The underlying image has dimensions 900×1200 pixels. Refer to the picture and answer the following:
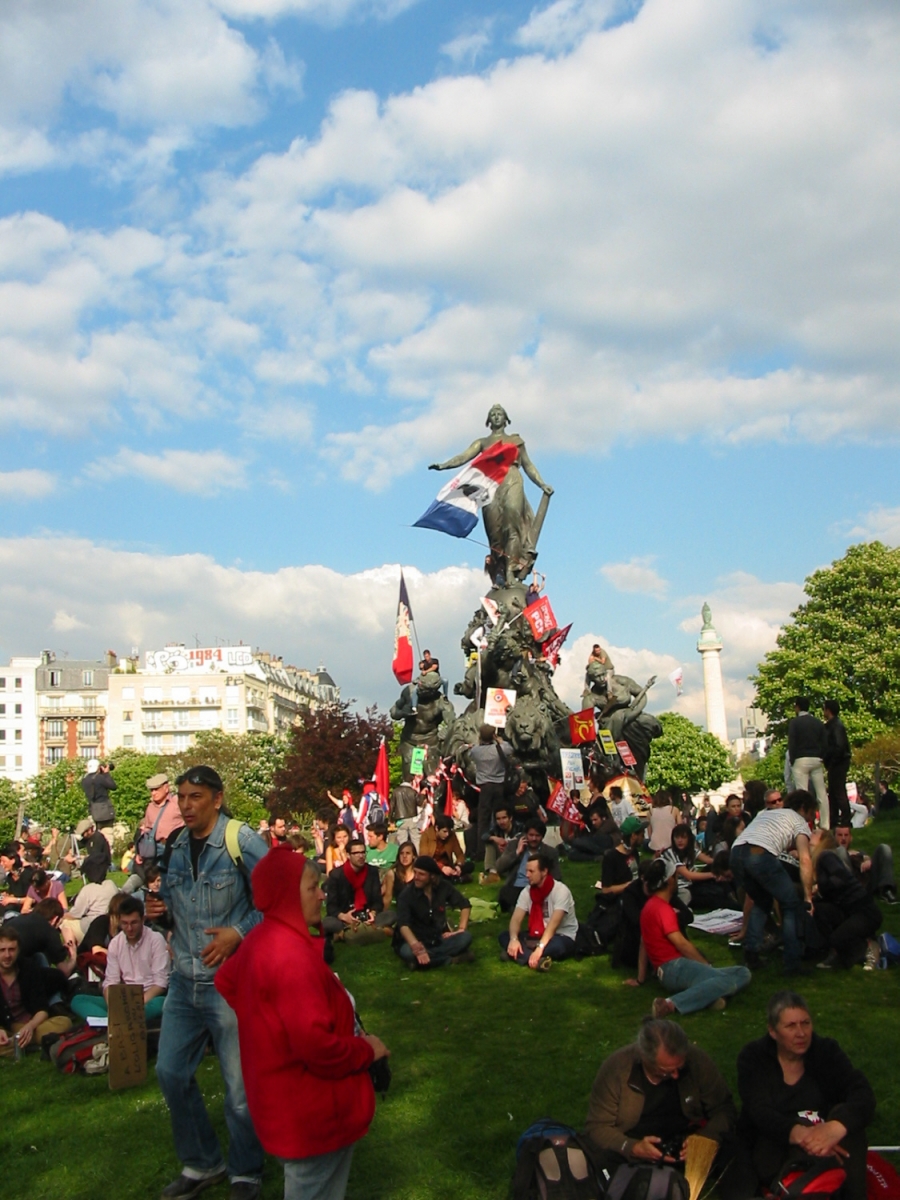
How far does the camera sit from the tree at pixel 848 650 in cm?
4422

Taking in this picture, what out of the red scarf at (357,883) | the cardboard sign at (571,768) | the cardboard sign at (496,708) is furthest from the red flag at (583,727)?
the red scarf at (357,883)

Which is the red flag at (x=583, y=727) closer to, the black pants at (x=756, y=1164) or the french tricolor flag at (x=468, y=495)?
the french tricolor flag at (x=468, y=495)

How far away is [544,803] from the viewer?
821 inches

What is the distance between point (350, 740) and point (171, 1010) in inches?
1782

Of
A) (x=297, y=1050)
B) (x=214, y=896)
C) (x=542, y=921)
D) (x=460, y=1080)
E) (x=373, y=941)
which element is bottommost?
(x=460, y=1080)

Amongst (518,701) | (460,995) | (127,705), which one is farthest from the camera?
(127,705)

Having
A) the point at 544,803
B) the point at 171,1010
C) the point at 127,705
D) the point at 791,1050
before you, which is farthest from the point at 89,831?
the point at 127,705

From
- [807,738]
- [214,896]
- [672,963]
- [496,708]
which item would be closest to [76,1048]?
[214,896]

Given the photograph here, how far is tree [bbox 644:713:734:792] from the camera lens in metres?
68.6

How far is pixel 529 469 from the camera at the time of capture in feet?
86.5

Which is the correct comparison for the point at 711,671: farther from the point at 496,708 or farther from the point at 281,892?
the point at 281,892

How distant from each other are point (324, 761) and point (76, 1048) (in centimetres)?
4206

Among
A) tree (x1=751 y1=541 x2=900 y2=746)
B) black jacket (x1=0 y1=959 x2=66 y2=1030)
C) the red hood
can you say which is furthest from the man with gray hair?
tree (x1=751 y1=541 x2=900 y2=746)

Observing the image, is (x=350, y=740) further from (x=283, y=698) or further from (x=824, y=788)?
(x=283, y=698)
